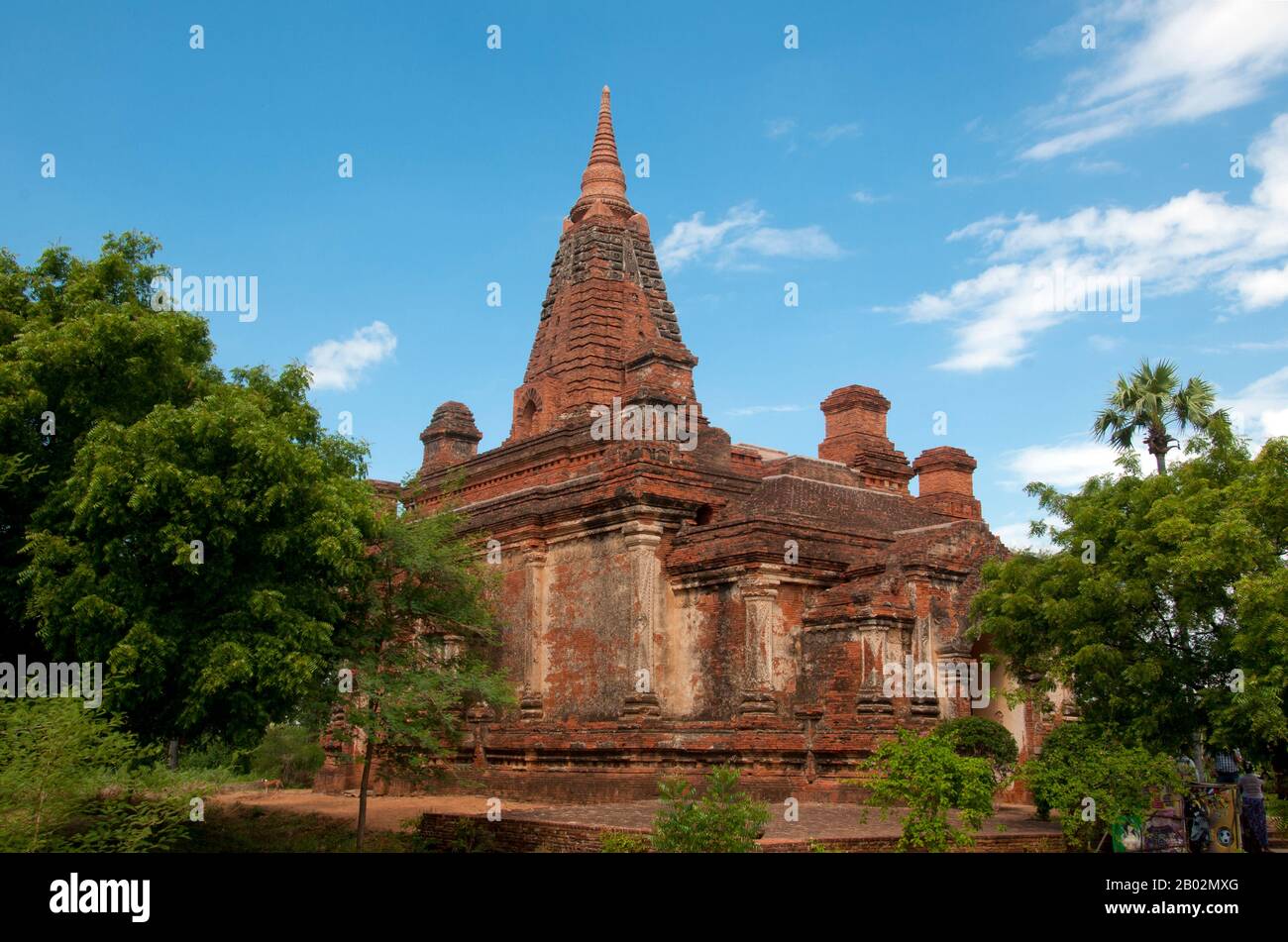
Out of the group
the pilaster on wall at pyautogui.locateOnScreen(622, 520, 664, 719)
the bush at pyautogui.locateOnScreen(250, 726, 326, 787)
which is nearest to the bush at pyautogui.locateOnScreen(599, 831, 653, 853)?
the pilaster on wall at pyautogui.locateOnScreen(622, 520, 664, 719)

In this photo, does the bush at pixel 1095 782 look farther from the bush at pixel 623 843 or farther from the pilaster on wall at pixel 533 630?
the pilaster on wall at pixel 533 630

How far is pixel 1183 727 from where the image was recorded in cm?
1678

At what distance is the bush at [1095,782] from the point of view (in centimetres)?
1471

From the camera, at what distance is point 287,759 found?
31.8m

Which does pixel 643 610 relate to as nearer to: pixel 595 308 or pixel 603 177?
pixel 595 308

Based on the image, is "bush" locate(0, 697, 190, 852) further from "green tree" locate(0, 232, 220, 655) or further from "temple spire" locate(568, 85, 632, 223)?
"temple spire" locate(568, 85, 632, 223)

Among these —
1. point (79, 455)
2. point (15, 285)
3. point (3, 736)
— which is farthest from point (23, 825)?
point (15, 285)
